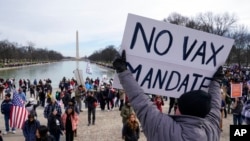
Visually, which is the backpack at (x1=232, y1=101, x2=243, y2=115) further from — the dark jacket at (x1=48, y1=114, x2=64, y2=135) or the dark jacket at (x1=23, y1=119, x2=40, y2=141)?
the dark jacket at (x1=23, y1=119, x2=40, y2=141)

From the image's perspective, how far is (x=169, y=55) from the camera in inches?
106

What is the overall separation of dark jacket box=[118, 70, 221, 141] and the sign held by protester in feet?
1.53

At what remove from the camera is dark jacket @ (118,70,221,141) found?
1.94 metres

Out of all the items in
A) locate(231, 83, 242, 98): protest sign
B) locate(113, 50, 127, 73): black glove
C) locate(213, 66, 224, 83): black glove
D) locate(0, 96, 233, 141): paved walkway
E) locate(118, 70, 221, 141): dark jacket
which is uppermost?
locate(113, 50, 127, 73): black glove

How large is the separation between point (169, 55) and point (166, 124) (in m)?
0.84

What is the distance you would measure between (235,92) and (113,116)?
19.5 feet

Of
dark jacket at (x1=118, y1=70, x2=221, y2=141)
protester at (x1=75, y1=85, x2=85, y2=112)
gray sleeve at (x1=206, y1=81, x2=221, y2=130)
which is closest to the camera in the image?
dark jacket at (x1=118, y1=70, x2=221, y2=141)

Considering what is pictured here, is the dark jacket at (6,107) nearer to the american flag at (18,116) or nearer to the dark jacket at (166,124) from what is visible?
the american flag at (18,116)

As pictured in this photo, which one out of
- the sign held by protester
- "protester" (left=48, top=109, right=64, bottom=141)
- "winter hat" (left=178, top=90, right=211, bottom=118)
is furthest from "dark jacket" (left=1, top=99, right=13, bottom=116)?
"winter hat" (left=178, top=90, right=211, bottom=118)

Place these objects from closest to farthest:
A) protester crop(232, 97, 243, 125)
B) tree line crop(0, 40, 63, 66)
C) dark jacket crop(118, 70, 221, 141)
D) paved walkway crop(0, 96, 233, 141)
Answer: dark jacket crop(118, 70, 221, 141)
paved walkway crop(0, 96, 233, 141)
protester crop(232, 97, 243, 125)
tree line crop(0, 40, 63, 66)

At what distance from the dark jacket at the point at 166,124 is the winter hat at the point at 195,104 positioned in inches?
1.1

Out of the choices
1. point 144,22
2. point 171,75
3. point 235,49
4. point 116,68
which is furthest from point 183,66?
point 235,49

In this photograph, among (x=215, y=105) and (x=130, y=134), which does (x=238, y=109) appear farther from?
(x=215, y=105)

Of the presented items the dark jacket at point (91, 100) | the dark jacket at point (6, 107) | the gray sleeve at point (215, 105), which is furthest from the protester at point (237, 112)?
the gray sleeve at point (215, 105)
